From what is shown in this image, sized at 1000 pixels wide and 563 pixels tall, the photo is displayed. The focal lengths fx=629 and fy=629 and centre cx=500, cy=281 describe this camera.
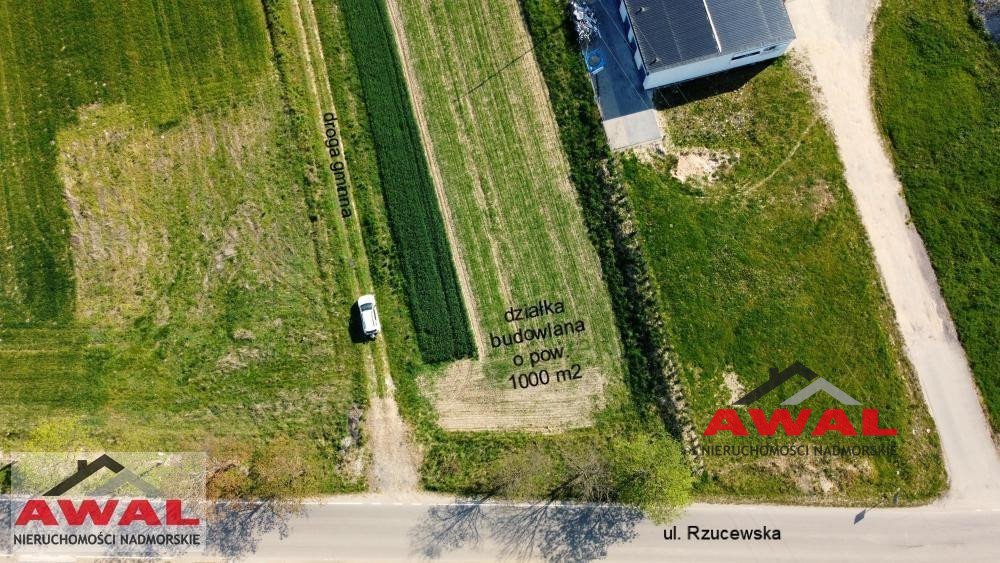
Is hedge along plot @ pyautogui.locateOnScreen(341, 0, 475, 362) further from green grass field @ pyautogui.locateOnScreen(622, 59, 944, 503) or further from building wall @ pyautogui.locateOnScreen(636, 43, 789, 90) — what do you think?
building wall @ pyautogui.locateOnScreen(636, 43, 789, 90)

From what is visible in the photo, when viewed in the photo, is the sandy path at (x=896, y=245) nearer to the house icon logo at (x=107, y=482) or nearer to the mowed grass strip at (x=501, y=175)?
the mowed grass strip at (x=501, y=175)

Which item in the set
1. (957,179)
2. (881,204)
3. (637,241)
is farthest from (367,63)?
(957,179)

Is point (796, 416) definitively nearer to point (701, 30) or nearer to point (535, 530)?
point (535, 530)

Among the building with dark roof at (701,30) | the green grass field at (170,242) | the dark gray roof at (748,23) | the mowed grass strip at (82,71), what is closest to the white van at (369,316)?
the green grass field at (170,242)

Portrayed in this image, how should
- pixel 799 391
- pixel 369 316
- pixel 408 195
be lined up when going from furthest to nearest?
pixel 408 195, pixel 369 316, pixel 799 391

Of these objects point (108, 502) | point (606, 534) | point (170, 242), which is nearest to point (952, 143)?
point (606, 534)

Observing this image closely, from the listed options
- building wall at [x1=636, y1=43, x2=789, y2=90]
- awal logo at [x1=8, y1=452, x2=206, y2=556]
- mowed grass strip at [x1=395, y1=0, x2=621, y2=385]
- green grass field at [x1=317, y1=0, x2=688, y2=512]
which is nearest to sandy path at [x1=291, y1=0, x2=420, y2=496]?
green grass field at [x1=317, y1=0, x2=688, y2=512]

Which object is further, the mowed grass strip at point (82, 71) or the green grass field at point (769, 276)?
the mowed grass strip at point (82, 71)
